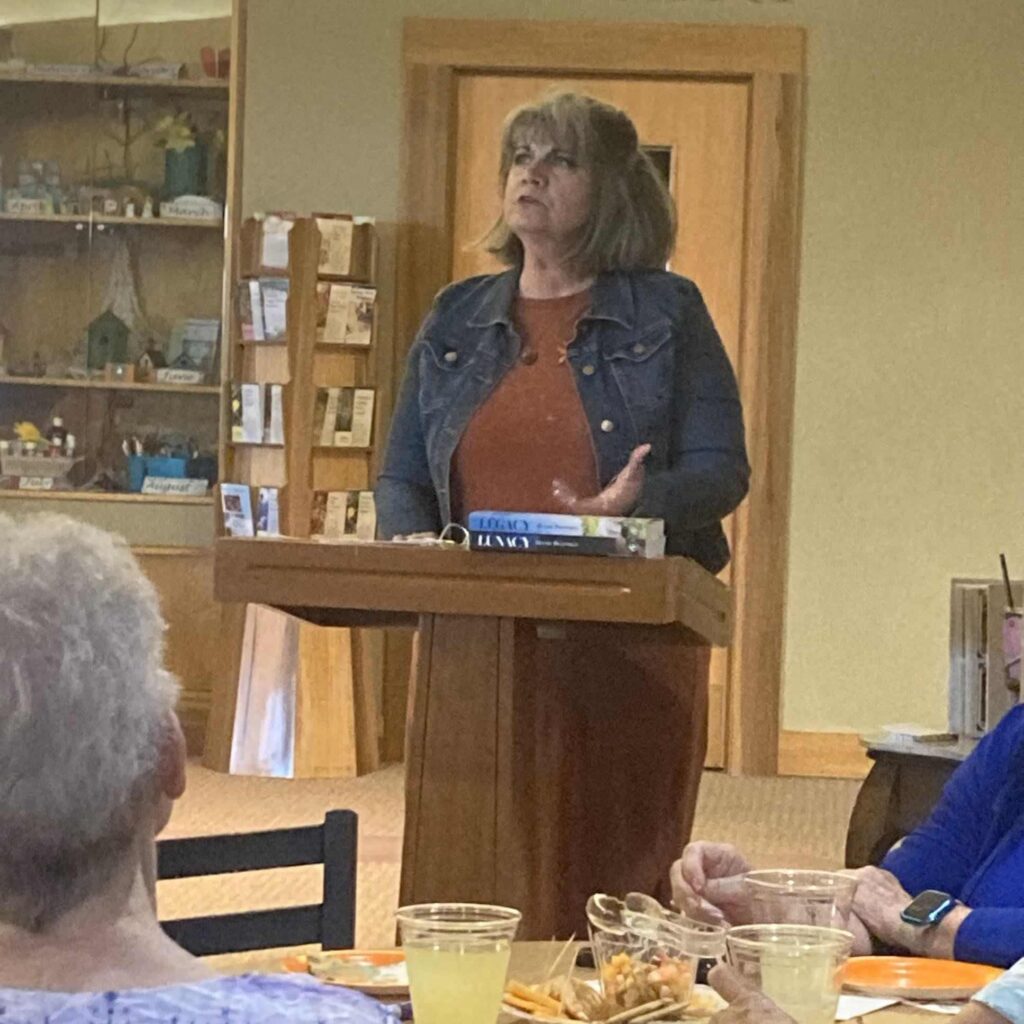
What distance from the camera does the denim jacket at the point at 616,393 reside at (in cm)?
244

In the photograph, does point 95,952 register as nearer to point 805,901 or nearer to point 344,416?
point 805,901

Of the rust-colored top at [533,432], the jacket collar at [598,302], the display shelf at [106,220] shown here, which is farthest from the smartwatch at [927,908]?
the display shelf at [106,220]

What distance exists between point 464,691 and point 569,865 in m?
0.27

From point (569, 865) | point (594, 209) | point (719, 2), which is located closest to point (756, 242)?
point (719, 2)

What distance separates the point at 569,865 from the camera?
89.2 inches

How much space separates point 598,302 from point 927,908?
974 millimetres

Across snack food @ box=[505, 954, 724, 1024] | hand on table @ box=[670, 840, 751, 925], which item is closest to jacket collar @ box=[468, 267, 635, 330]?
hand on table @ box=[670, 840, 751, 925]

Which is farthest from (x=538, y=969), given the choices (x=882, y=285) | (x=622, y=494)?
(x=882, y=285)

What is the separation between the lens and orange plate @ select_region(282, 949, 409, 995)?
4.42 feet

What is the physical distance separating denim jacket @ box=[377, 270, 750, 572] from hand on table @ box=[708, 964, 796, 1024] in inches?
47.2

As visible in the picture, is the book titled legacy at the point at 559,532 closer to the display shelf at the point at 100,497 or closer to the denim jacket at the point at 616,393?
the denim jacket at the point at 616,393

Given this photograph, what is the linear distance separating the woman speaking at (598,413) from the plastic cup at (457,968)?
43.3 inches

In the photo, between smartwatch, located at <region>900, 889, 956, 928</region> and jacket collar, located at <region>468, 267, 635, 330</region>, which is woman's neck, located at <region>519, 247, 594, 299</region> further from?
smartwatch, located at <region>900, 889, 956, 928</region>

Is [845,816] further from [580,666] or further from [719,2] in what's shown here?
[580,666]
